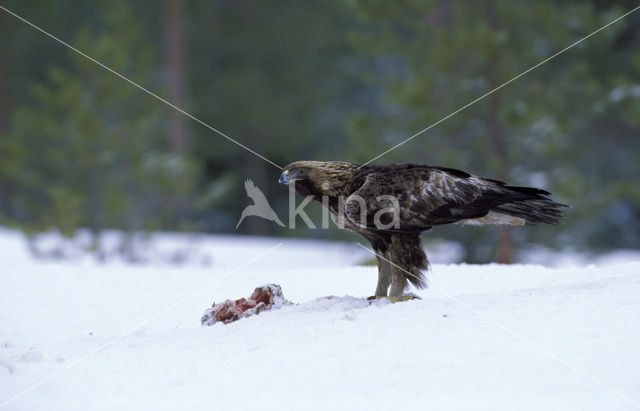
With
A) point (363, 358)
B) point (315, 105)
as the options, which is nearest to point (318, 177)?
point (363, 358)

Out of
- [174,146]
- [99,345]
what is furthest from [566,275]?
[174,146]

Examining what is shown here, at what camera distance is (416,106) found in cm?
1098

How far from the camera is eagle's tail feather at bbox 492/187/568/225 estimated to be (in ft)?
15.7

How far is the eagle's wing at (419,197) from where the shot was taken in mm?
4625

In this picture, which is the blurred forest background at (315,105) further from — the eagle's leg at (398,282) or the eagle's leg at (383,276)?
the eagle's leg at (398,282)

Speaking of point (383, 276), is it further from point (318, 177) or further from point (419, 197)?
point (318, 177)

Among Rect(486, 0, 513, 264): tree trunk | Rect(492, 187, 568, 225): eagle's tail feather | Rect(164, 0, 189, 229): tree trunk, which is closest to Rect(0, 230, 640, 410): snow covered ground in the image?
Rect(492, 187, 568, 225): eagle's tail feather

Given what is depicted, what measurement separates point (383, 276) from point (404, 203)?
58cm

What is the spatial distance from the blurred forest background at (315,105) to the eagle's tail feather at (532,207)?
5.70m

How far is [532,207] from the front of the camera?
486cm

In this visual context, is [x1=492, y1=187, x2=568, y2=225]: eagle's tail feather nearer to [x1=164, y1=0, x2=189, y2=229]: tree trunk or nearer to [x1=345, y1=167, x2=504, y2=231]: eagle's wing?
[x1=345, y1=167, x2=504, y2=231]: eagle's wing

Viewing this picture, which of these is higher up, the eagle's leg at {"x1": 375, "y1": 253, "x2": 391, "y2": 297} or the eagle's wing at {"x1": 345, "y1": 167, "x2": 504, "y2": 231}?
the eagle's wing at {"x1": 345, "y1": 167, "x2": 504, "y2": 231}

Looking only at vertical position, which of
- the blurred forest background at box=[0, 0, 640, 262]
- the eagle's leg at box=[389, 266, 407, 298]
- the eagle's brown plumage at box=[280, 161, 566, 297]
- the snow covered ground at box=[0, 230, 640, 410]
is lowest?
the snow covered ground at box=[0, 230, 640, 410]

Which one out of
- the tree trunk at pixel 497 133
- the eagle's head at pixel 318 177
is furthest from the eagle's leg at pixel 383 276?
the tree trunk at pixel 497 133
